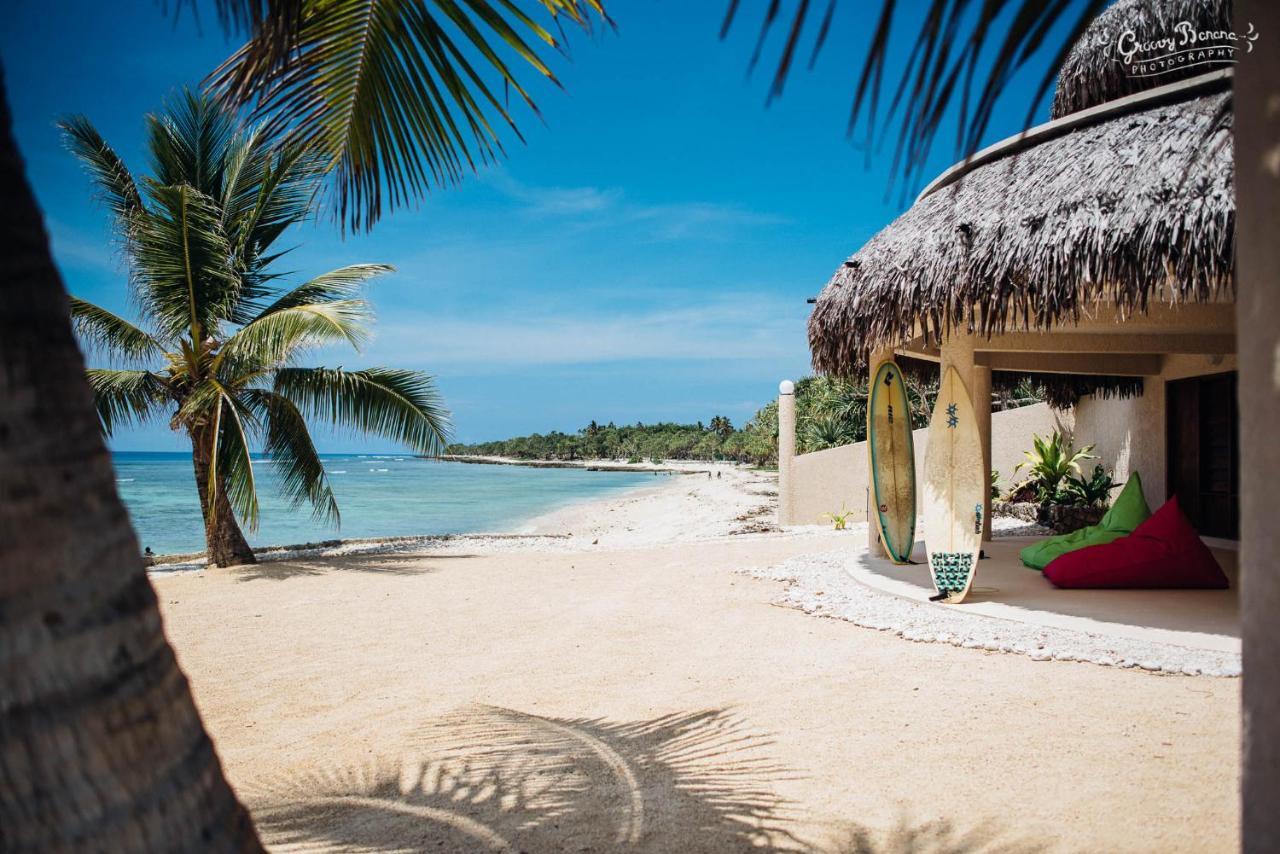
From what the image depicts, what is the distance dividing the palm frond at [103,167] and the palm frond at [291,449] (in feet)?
7.89

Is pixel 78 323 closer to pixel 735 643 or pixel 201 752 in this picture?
pixel 735 643

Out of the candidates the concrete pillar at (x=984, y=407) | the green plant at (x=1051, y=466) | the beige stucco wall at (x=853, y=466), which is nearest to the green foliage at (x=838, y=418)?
the beige stucco wall at (x=853, y=466)

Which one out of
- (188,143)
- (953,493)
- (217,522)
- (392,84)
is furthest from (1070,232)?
(188,143)

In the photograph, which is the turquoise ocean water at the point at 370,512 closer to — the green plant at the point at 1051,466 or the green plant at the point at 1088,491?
the green plant at the point at 1088,491

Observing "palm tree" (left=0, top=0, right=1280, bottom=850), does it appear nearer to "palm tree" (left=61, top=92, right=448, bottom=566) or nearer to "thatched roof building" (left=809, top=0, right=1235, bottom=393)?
"thatched roof building" (left=809, top=0, right=1235, bottom=393)

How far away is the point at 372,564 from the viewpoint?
865 centimetres

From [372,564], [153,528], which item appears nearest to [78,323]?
[372,564]

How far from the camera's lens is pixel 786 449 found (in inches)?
562

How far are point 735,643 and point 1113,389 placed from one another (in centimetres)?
853

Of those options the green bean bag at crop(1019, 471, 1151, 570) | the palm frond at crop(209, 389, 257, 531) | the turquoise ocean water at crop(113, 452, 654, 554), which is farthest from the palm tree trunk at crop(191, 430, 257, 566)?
the green bean bag at crop(1019, 471, 1151, 570)

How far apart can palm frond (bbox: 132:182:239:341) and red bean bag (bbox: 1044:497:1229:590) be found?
341 inches

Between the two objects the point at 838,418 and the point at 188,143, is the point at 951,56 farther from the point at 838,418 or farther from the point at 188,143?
the point at 838,418

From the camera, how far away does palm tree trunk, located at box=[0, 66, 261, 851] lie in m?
0.84

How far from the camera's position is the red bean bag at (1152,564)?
573cm
